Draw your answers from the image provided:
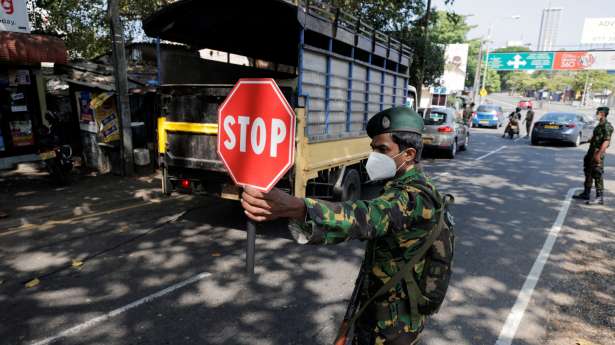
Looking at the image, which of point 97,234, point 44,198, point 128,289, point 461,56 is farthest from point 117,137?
point 461,56

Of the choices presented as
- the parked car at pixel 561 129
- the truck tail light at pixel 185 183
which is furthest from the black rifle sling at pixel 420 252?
the parked car at pixel 561 129

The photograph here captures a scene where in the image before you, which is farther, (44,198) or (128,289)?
(44,198)

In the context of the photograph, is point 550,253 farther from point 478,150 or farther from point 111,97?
point 478,150

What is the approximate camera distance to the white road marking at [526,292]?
11.2 feet

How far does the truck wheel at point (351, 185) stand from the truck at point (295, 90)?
2 cm

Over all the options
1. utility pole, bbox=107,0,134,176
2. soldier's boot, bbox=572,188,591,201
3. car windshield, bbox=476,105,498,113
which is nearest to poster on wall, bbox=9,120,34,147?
utility pole, bbox=107,0,134,176

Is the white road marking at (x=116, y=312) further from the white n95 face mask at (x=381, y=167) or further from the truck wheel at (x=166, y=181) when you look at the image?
the white n95 face mask at (x=381, y=167)

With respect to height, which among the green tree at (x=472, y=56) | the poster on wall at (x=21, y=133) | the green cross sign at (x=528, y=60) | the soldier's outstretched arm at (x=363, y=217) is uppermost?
the green tree at (x=472, y=56)

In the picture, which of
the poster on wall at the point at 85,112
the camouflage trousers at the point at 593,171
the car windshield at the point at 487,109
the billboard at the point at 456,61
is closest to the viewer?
the camouflage trousers at the point at 593,171

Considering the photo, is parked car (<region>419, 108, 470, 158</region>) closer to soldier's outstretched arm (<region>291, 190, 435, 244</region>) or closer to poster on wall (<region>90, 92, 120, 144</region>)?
poster on wall (<region>90, 92, 120, 144</region>)

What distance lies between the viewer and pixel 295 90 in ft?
16.6

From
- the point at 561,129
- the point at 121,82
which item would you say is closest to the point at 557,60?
the point at 561,129

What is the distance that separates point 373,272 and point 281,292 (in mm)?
2388

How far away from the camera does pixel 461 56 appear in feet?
146
